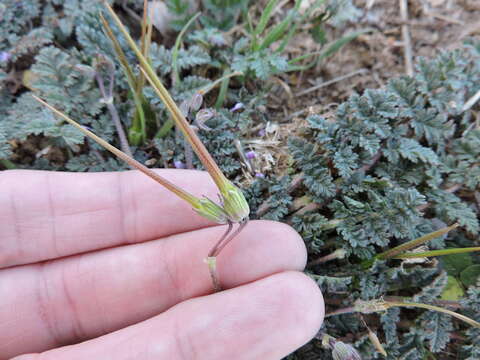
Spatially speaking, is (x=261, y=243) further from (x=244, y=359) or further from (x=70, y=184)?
(x=70, y=184)

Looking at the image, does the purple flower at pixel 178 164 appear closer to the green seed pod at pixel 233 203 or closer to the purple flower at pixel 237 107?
the purple flower at pixel 237 107

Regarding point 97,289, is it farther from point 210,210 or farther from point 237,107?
point 237,107

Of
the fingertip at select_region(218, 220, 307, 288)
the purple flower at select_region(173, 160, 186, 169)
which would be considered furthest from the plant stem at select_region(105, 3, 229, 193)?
→ the purple flower at select_region(173, 160, 186, 169)

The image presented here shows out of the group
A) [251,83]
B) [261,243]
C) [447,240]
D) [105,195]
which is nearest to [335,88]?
[251,83]

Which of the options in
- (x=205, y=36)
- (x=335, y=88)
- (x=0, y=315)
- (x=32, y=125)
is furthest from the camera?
(x=335, y=88)

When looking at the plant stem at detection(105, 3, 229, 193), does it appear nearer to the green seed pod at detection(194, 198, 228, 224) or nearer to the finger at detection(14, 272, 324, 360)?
the green seed pod at detection(194, 198, 228, 224)

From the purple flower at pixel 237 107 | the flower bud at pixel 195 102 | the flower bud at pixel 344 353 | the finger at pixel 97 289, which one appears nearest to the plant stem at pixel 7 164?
the finger at pixel 97 289
